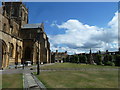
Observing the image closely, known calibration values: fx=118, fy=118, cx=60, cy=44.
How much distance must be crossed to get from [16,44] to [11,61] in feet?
18.8

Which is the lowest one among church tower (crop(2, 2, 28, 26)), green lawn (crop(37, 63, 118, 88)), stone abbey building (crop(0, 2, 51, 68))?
green lawn (crop(37, 63, 118, 88))

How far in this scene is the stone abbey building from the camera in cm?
2619

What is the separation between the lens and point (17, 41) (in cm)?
3612

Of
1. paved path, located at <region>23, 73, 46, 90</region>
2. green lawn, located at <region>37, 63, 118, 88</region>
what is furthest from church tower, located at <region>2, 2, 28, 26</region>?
paved path, located at <region>23, 73, 46, 90</region>

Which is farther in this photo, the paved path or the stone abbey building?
the stone abbey building

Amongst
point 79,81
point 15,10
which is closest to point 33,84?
point 79,81

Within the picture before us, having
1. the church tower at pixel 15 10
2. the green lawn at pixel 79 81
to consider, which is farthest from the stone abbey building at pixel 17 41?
the green lawn at pixel 79 81

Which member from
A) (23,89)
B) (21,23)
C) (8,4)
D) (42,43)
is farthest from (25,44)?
(23,89)

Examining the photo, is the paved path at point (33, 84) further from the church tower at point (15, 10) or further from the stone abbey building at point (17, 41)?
the church tower at point (15, 10)

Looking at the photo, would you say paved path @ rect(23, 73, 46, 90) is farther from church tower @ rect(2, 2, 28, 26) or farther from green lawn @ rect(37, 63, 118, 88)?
church tower @ rect(2, 2, 28, 26)

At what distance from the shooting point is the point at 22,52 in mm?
40844

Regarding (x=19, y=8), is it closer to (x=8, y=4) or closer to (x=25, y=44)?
(x=8, y=4)

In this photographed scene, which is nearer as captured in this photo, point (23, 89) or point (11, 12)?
point (23, 89)

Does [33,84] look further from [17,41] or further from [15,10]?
[15,10]
